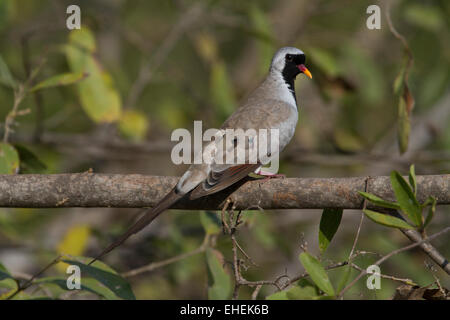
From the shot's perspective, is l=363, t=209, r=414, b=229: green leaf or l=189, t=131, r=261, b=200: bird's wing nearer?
l=363, t=209, r=414, b=229: green leaf

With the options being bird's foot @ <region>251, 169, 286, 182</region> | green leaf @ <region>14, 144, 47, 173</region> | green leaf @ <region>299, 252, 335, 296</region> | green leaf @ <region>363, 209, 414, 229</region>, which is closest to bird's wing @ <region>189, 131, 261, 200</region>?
bird's foot @ <region>251, 169, 286, 182</region>

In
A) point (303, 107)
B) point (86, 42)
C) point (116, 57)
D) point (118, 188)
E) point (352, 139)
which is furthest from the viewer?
point (116, 57)

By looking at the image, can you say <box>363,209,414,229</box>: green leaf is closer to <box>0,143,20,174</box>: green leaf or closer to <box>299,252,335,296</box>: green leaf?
<box>299,252,335,296</box>: green leaf

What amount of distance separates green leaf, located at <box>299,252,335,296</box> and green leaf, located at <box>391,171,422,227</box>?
0.43 meters

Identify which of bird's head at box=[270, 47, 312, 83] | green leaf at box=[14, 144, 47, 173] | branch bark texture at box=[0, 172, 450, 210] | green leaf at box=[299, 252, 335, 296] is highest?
bird's head at box=[270, 47, 312, 83]

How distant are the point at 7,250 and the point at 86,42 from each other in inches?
92.5

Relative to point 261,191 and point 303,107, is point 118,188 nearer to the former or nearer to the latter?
point 261,191

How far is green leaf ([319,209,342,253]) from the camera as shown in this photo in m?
2.76

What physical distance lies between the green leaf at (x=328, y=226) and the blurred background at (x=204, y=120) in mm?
946

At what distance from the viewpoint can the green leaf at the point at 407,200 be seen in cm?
238

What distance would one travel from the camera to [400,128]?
3.58 m

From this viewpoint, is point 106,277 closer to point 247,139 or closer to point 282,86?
A: point 247,139

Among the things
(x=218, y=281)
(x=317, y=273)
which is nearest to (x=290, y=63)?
(x=218, y=281)

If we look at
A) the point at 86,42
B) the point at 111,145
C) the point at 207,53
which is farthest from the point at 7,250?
the point at 207,53
